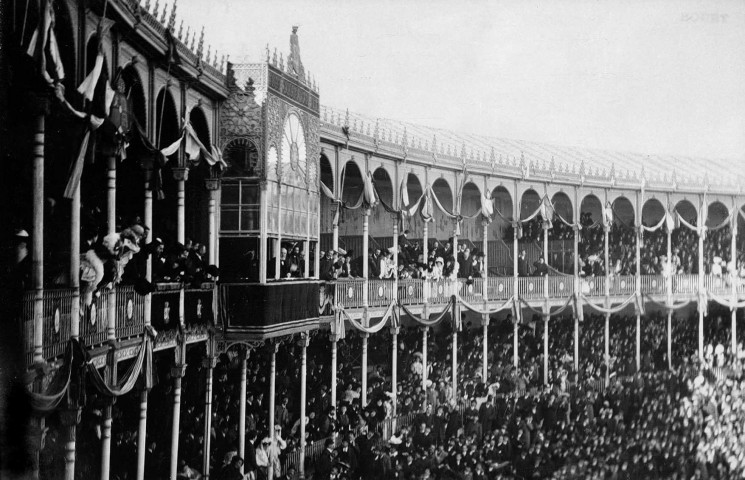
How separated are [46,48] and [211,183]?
7792mm

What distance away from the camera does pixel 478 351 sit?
88.7 feet

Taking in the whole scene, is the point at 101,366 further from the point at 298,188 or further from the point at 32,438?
the point at 298,188

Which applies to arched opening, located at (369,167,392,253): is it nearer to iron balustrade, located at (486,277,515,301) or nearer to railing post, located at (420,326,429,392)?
iron balustrade, located at (486,277,515,301)

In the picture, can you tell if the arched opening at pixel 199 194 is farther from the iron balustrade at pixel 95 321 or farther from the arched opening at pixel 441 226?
the arched opening at pixel 441 226

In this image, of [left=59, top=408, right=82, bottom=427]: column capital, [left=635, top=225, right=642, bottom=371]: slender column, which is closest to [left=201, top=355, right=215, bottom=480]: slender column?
[left=59, top=408, right=82, bottom=427]: column capital

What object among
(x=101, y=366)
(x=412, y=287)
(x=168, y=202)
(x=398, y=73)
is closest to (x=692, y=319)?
(x=412, y=287)

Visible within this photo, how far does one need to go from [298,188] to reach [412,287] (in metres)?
6.89

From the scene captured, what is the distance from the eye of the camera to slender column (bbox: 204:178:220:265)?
16.8m

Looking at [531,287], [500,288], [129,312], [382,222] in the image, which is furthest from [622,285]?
[129,312]

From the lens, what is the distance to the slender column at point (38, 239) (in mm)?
9242

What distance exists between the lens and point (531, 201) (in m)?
31.5

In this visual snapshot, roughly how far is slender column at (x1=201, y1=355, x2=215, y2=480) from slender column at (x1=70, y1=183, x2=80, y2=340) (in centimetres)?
575

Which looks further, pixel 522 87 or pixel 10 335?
pixel 522 87

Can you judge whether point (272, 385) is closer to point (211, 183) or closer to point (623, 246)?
point (211, 183)
